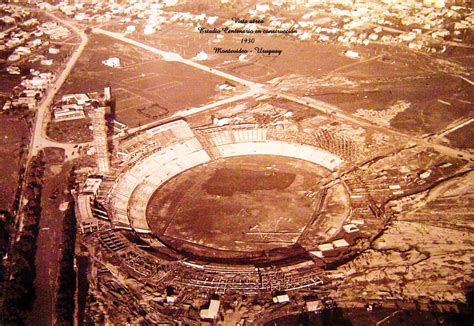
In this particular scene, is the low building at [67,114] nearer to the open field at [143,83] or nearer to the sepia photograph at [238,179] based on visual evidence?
the sepia photograph at [238,179]

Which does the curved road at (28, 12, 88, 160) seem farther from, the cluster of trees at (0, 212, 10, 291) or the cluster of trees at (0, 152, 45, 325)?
the cluster of trees at (0, 212, 10, 291)

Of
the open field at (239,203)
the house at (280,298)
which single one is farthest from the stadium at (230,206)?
the house at (280,298)

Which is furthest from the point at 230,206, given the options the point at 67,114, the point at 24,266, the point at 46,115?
the point at 46,115

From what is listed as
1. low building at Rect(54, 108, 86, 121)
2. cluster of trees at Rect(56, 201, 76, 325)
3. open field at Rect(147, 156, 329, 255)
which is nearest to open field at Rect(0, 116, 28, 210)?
low building at Rect(54, 108, 86, 121)

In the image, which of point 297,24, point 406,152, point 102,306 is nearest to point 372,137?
point 406,152

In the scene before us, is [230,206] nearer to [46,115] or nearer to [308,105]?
[308,105]
